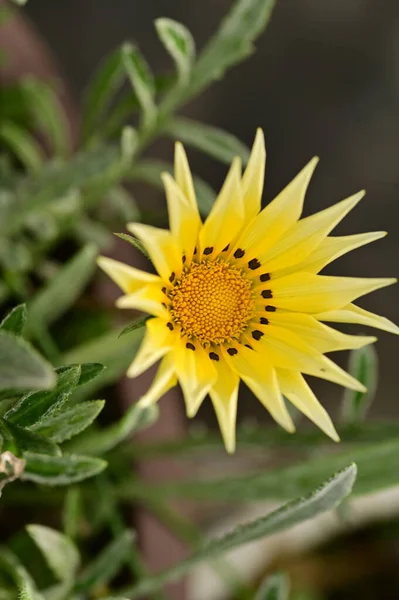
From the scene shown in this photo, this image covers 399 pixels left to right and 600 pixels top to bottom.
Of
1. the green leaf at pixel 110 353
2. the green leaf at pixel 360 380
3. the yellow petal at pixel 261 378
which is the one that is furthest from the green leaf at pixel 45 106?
the yellow petal at pixel 261 378

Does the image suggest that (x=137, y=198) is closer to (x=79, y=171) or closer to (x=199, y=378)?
(x=79, y=171)

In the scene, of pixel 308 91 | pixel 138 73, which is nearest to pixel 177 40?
pixel 138 73

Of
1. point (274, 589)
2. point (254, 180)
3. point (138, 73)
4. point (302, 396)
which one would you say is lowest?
point (274, 589)

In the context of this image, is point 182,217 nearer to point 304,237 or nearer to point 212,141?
point 304,237

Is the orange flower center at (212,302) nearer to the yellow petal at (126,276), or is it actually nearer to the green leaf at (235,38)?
the yellow petal at (126,276)

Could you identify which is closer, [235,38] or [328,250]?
[328,250]

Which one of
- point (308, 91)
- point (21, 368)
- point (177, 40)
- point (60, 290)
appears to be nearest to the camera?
point (21, 368)
